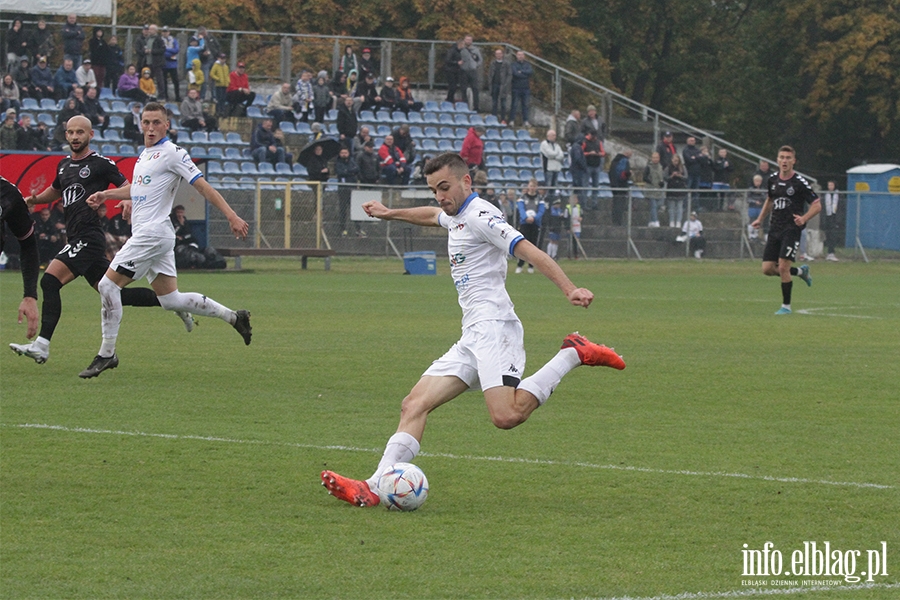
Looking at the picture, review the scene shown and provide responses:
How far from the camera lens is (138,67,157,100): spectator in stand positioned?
35344 millimetres

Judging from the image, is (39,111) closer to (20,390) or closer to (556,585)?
(20,390)

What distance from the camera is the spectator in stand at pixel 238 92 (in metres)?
36.7

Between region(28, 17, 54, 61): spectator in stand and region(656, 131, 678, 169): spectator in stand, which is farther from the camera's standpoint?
region(656, 131, 678, 169): spectator in stand

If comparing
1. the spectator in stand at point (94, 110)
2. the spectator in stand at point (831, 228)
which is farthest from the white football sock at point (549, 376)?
the spectator in stand at point (831, 228)

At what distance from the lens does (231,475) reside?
7.49m

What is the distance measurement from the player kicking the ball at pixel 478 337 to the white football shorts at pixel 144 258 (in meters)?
4.88

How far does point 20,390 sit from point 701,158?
29.4 m

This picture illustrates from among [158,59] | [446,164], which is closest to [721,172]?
[158,59]

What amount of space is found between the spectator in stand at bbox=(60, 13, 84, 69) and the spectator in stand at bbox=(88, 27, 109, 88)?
12.7 inches

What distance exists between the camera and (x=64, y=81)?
34.2 metres

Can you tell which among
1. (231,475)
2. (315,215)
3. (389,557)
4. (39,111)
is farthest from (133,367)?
(39,111)

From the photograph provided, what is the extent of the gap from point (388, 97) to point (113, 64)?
771cm

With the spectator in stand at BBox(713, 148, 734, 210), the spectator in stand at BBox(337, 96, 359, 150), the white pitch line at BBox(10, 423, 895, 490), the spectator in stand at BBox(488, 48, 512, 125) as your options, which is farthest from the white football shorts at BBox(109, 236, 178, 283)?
the spectator in stand at BBox(488, 48, 512, 125)

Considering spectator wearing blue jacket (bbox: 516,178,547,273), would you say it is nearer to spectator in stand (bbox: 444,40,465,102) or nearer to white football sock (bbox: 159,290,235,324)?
spectator in stand (bbox: 444,40,465,102)
